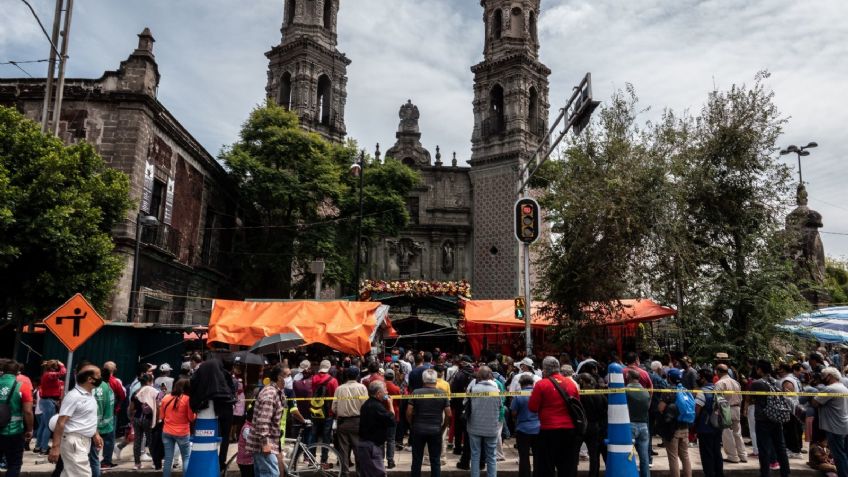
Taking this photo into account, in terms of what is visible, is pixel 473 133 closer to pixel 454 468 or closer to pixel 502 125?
pixel 502 125

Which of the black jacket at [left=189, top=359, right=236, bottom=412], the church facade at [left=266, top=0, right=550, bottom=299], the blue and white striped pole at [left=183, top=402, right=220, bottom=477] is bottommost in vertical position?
the blue and white striped pole at [left=183, top=402, right=220, bottom=477]

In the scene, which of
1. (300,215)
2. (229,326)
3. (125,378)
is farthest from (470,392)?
(300,215)

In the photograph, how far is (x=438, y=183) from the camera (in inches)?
1586

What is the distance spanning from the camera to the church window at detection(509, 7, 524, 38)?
1535 inches

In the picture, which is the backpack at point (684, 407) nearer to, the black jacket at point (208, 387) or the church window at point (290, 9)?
the black jacket at point (208, 387)

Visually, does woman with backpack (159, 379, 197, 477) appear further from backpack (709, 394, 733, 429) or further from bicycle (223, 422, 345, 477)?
backpack (709, 394, 733, 429)

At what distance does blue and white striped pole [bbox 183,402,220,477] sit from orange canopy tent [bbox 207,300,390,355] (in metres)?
7.07

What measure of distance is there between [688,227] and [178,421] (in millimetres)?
14840

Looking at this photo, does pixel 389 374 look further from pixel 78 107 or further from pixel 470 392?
pixel 78 107

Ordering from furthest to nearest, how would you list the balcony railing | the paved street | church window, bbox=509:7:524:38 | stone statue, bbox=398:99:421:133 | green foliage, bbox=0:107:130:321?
stone statue, bbox=398:99:421:133 → church window, bbox=509:7:524:38 → the balcony railing → green foliage, bbox=0:107:130:321 → the paved street

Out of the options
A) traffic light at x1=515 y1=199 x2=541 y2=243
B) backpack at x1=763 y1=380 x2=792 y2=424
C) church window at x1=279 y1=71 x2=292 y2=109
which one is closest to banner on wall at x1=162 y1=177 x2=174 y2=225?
traffic light at x1=515 y1=199 x2=541 y2=243

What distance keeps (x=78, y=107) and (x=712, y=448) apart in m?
20.9

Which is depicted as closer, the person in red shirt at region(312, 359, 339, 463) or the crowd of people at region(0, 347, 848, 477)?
the crowd of people at region(0, 347, 848, 477)

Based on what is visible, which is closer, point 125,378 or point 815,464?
point 815,464
